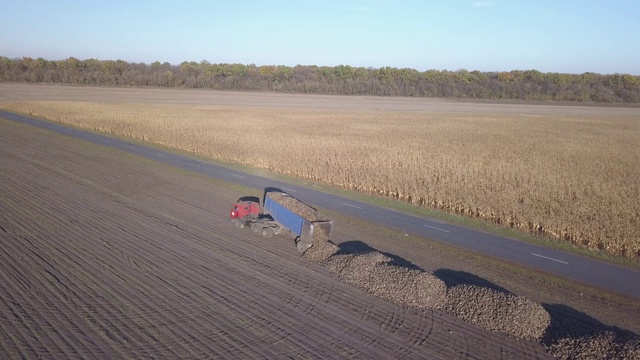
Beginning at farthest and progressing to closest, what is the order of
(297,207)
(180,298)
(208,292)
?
(297,207) < (208,292) < (180,298)

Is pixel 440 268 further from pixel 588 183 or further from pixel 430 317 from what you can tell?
pixel 588 183


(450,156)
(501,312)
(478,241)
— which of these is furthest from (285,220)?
(450,156)

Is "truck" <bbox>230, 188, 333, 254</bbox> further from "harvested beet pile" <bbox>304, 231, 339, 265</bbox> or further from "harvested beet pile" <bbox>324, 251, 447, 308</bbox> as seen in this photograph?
"harvested beet pile" <bbox>324, 251, 447, 308</bbox>

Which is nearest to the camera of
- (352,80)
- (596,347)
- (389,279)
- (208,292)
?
(596,347)

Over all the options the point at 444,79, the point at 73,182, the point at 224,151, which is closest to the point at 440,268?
the point at 73,182

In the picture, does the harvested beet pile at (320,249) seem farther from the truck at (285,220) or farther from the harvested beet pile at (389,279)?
the harvested beet pile at (389,279)

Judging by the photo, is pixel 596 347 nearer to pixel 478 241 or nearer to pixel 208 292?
pixel 478 241

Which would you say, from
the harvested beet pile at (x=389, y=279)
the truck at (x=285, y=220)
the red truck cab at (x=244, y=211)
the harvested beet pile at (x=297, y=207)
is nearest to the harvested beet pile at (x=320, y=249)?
the truck at (x=285, y=220)
